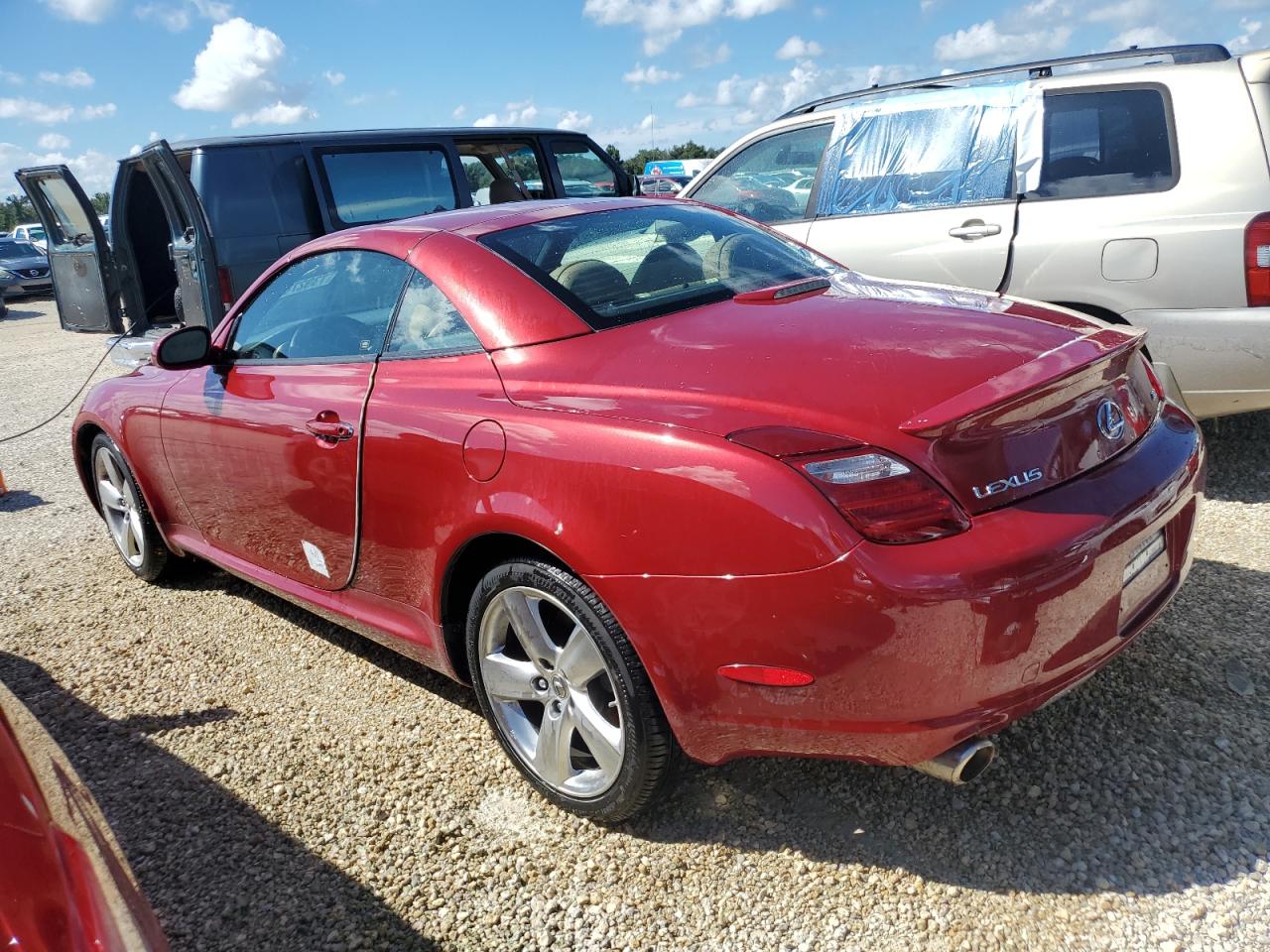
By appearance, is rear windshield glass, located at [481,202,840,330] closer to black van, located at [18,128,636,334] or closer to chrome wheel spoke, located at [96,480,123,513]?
chrome wheel spoke, located at [96,480,123,513]

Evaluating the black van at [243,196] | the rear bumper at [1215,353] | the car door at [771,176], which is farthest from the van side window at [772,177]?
the black van at [243,196]

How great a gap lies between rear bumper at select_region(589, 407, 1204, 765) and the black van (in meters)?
5.51

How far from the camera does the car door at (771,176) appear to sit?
5496mm

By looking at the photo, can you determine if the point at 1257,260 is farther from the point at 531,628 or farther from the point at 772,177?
the point at 531,628

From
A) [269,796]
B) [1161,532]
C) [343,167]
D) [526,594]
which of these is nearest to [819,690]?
[526,594]

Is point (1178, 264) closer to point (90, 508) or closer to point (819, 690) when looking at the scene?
point (819, 690)

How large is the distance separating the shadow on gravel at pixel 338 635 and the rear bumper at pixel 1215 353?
125 inches

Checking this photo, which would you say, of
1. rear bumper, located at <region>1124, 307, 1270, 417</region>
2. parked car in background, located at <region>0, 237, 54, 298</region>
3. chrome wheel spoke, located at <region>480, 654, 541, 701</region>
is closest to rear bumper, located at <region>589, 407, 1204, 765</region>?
chrome wheel spoke, located at <region>480, 654, 541, 701</region>

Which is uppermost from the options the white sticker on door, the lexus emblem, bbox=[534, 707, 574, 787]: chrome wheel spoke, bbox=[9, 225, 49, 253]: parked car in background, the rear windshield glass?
bbox=[9, 225, 49, 253]: parked car in background

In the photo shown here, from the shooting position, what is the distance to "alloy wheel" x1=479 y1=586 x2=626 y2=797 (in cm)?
239

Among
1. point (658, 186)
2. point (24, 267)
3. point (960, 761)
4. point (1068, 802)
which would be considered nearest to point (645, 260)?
point (960, 761)

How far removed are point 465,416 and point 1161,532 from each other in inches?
66.0

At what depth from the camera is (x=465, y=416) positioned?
8.17ft

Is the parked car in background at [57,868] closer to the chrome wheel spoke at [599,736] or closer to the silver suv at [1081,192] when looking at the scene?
the chrome wheel spoke at [599,736]
